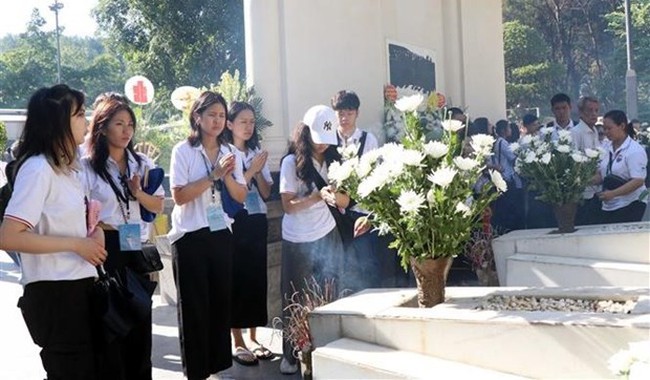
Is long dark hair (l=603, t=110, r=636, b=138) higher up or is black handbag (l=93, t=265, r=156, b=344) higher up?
long dark hair (l=603, t=110, r=636, b=138)

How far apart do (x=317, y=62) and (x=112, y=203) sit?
4.26 meters

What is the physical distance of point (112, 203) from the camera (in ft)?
12.3

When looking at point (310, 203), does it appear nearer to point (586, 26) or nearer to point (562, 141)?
point (562, 141)

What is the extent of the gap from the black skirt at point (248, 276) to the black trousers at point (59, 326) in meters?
2.15

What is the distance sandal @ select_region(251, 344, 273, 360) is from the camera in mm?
5121

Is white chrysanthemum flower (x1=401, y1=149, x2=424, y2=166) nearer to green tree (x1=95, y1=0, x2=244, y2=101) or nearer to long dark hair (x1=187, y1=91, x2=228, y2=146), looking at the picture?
long dark hair (x1=187, y1=91, x2=228, y2=146)

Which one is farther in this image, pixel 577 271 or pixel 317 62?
pixel 317 62

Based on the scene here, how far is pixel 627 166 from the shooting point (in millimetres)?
6137

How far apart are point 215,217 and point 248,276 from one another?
983 millimetres

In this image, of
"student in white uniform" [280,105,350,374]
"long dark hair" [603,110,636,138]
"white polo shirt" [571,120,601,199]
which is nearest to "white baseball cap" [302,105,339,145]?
"student in white uniform" [280,105,350,374]

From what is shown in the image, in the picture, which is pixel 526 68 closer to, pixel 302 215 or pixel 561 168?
pixel 561 168

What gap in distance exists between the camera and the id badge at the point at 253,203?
16.8 ft

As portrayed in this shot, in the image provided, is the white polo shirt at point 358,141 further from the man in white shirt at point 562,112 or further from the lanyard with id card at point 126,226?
the man in white shirt at point 562,112

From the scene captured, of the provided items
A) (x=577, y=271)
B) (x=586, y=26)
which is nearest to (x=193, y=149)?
(x=577, y=271)
